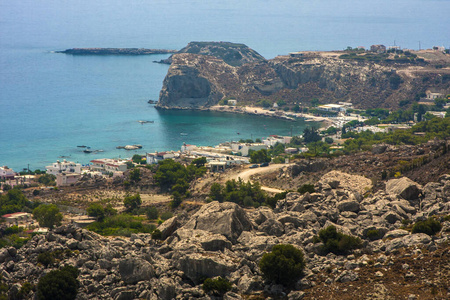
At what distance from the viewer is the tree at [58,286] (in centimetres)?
2491

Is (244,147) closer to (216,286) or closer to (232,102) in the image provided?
(216,286)

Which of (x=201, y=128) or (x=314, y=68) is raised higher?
(x=314, y=68)

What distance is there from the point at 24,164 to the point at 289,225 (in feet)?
261

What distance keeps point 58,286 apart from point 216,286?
655 centimetres

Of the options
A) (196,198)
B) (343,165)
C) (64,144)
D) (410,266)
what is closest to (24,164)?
(64,144)

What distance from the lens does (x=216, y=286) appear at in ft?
79.7

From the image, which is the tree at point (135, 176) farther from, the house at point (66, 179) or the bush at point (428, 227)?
the bush at point (428, 227)

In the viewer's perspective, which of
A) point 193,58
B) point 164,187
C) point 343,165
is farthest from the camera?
point 193,58

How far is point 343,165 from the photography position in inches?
2061

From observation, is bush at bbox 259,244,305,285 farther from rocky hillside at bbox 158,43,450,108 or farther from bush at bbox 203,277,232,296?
rocky hillside at bbox 158,43,450,108

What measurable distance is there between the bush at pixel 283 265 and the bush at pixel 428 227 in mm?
5696

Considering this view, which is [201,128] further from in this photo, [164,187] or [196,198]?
[196,198]

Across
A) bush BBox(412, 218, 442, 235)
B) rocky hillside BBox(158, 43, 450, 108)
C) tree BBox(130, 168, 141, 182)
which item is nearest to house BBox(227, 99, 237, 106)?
rocky hillside BBox(158, 43, 450, 108)

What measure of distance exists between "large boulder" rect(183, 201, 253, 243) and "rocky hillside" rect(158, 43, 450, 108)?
404ft
